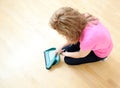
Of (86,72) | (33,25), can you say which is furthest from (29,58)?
(86,72)

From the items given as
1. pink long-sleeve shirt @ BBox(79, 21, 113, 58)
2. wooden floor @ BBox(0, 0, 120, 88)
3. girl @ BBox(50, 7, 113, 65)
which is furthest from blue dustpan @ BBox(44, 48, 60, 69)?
pink long-sleeve shirt @ BBox(79, 21, 113, 58)

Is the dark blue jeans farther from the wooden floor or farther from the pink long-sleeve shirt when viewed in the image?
the pink long-sleeve shirt

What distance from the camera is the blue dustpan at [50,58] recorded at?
132 centimetres

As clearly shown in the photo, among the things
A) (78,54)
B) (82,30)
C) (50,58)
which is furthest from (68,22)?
(50,58)

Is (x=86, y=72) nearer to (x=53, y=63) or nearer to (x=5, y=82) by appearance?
(x=53, y=63)

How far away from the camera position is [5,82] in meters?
1.29

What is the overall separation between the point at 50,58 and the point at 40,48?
0.12 metres

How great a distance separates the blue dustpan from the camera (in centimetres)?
132

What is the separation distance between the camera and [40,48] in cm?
140

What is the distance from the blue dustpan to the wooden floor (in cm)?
3

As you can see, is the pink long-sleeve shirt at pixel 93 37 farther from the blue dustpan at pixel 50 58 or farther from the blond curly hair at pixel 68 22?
the blue dustpan at pixel 50 58

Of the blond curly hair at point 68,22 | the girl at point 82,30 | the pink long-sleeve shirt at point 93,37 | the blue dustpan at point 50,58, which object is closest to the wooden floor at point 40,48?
the blue dustpan at point 50,58

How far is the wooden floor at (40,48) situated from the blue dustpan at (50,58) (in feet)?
0.09

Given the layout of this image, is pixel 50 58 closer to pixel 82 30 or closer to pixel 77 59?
pixel 77 59
